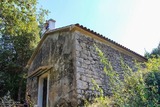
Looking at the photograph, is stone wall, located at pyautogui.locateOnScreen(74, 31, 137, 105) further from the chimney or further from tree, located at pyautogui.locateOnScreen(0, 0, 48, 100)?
tree, located at pyautogui.locateOnScreen(0, 0, 48, 100)

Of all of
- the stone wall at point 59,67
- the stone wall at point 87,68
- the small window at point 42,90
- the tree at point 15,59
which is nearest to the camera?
the stone wall at point 87,68

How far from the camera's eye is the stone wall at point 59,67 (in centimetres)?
838

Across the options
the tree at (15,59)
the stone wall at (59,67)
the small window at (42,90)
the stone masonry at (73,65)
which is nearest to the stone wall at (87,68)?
the stone masonry at (73,65)

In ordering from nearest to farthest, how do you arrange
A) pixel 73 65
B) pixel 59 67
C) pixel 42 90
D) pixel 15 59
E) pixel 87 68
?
pixel 73 65 < pixel 87 68 < pixel 59 67 < pixel 42 90 < pixel 15 59

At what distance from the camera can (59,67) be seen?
937 centimetres

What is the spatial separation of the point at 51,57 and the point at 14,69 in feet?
36.1

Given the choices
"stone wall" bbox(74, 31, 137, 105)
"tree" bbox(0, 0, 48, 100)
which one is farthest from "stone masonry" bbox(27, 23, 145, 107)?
"tree" bbox(0, 0, 48, 100)

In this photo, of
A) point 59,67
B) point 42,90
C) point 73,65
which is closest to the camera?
point 73,65

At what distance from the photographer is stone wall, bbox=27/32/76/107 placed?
8.38 m

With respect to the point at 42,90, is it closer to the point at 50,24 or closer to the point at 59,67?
the point at 59,67

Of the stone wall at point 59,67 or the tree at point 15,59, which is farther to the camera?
the tree at point 15,59

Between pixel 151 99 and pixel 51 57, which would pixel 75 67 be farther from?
pixel 151 99

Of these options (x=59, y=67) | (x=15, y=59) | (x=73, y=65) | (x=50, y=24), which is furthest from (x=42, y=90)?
(x=15, y=59)

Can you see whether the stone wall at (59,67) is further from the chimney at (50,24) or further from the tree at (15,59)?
the tree at (15,59)
